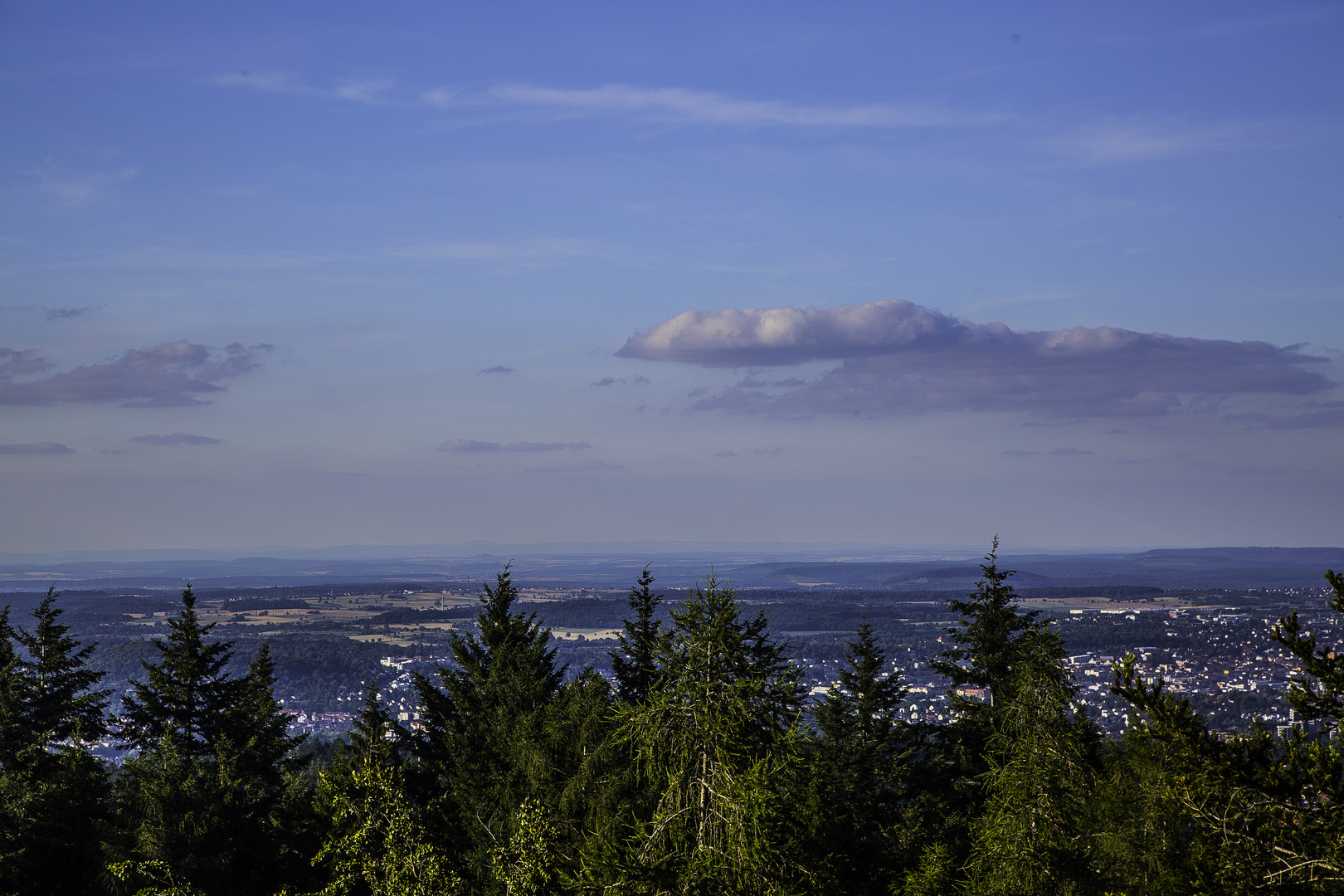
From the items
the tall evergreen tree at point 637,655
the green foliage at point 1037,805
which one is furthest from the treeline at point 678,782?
the tall evergreen tree at point 637,655

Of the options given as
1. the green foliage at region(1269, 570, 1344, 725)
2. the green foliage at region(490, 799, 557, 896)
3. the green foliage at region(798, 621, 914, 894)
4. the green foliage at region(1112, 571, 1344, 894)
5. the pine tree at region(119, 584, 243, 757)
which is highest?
the green foliage at region(1269, 570, 1344, 725)

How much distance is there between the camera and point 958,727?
39188 millimetres

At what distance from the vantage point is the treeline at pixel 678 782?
14.9 m

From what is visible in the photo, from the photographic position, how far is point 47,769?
3197 centimetres

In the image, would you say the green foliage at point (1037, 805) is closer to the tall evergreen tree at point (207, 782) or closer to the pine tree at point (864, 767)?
the pine tree at point (864, 767)

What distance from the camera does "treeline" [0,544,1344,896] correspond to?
48.8 feet

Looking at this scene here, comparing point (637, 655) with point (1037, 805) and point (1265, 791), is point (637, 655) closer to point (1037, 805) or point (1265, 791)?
point (1037, 805)

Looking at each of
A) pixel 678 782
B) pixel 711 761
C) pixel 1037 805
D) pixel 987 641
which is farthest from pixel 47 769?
pixel 987 641

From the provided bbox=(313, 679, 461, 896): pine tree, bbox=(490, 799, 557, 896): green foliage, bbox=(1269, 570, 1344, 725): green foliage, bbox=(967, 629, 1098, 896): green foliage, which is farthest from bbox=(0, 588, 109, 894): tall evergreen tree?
bbox=(1269, 570, 1344, 725): green foliage

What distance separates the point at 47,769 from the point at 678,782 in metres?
25.9

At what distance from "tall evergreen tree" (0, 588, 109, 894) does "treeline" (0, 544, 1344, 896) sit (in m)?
0.09

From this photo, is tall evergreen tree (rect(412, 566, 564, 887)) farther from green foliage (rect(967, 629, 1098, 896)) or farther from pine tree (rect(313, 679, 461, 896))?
green foliage (rect(967, 629, 1098, 896))

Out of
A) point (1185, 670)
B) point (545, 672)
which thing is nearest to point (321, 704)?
point (1185, 670)

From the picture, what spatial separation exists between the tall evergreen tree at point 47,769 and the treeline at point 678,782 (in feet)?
0.29
